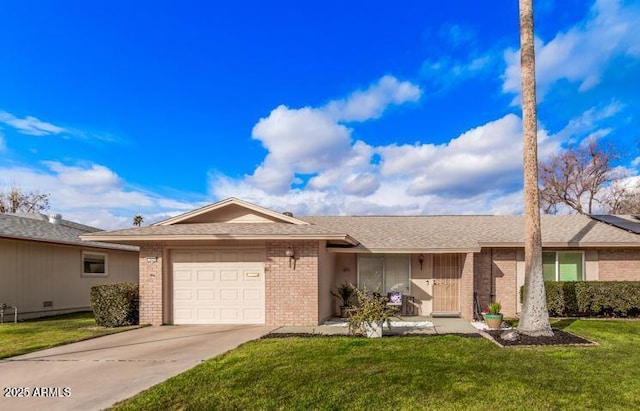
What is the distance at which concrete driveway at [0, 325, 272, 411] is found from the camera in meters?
A: 5.53

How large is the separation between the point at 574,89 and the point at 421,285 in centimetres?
1017

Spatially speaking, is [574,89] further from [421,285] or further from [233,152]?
[233,152]

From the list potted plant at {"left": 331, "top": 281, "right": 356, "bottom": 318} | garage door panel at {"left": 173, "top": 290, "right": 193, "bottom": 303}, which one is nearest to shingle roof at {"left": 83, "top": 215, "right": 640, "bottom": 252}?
potted plant at {"left": 331, "top": 281, "right": 356, "bottom": 318}

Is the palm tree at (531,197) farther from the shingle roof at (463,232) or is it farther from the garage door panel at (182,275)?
the garage door panel at (182,275)

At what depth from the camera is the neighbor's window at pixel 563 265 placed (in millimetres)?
14320

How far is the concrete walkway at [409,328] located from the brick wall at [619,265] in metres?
5.66

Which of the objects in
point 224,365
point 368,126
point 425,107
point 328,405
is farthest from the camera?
point 368,126

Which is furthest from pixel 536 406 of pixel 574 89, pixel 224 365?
pixel 574 89

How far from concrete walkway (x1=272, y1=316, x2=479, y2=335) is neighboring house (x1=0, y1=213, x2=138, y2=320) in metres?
9.88

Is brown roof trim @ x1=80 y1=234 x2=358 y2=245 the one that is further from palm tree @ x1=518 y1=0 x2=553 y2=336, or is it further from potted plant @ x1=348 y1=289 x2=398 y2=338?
palm tree @ x1=518 y1=0 x2=553 y2=336

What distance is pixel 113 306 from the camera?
39.8ft

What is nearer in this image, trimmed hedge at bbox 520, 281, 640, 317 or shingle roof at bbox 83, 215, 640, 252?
shingle roof at bbox 83, 215, 640, 252

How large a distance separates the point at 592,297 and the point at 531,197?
5752 millimetres

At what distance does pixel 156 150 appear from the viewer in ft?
67.7
